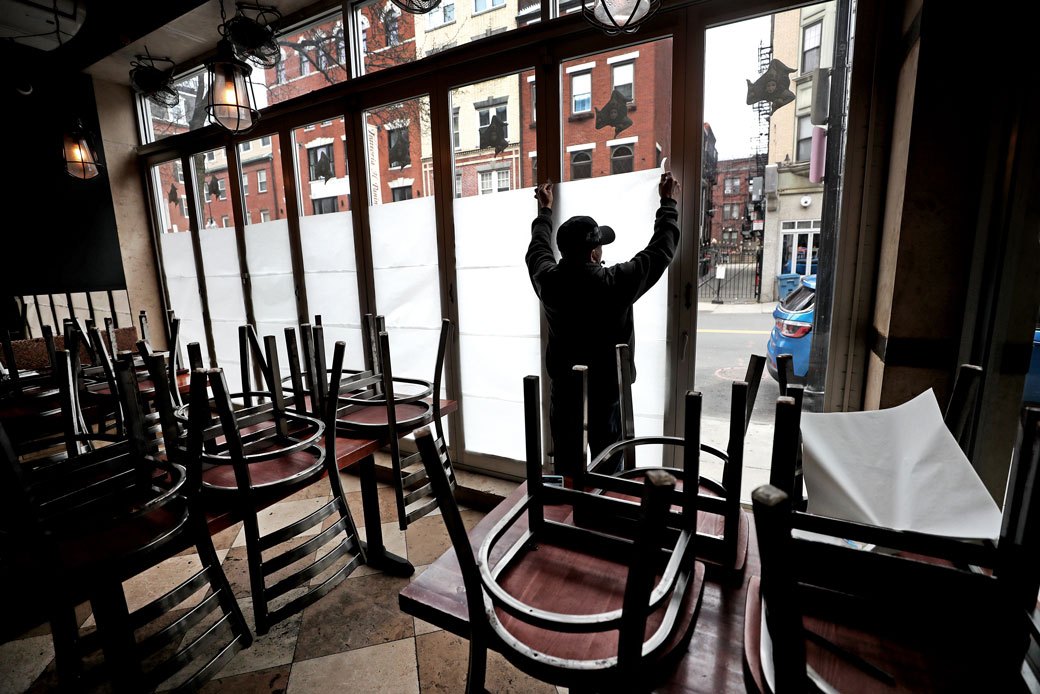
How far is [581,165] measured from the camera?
240cm

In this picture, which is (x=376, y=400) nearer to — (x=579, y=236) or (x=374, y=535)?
(x=374, y=535)

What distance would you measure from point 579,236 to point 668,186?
0.49 meters

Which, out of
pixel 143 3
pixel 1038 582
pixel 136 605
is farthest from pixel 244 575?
pixel 143 3

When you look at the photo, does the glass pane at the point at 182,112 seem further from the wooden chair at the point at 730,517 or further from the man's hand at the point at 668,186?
the wooden chair at the point at 730,517

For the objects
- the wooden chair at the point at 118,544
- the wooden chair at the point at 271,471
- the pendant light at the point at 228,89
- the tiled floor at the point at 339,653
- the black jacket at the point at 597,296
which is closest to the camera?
the wooden chair at the point at 118,544

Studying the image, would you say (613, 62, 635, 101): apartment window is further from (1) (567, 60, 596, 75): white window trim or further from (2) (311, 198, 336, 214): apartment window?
(2) (311, 198, 336, 214): apartment window

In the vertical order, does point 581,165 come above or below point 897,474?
above

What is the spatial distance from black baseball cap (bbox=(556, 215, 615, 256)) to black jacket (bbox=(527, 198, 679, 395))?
0.05 meters

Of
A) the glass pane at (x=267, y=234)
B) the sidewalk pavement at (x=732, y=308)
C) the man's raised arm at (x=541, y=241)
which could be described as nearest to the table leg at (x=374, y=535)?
the man's raised arm at (x=541, y=241)

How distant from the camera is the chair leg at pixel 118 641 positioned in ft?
4.10

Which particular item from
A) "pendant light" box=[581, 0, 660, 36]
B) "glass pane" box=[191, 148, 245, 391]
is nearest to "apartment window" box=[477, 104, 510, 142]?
"pendant light" box=[581, 0, 660, 36]

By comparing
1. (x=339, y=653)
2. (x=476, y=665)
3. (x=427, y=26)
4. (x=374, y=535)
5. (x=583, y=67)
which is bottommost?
(x=339, y=653)

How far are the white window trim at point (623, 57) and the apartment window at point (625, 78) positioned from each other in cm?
2

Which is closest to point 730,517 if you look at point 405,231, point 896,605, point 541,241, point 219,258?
point 896,605
